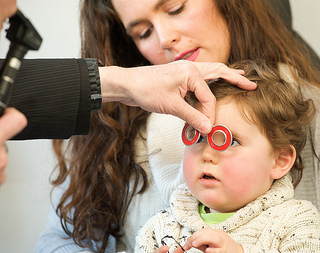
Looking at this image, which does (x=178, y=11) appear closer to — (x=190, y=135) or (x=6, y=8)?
(x=190, y=135)

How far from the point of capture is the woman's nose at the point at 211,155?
118 cm

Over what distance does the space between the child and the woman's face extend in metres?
0.34

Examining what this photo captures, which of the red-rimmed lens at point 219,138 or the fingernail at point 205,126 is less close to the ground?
the fingernail at point 205,126

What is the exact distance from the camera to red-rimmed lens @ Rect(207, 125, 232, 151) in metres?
1.15

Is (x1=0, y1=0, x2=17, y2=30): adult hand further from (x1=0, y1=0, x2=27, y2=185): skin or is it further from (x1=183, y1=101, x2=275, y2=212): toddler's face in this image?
(x1=183, y1=101, x2=275, y2=212): toddler's face

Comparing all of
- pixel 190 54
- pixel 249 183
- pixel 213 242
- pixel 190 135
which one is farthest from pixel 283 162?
pixel 190 54

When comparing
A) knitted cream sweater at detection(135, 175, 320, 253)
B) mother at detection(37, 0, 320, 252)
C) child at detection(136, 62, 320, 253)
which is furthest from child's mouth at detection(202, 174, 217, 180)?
mother at detection(37, 0, 320, 252)

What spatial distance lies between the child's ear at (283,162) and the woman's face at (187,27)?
0.48 meters

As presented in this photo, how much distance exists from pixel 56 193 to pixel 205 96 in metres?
0.95

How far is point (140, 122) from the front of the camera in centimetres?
184

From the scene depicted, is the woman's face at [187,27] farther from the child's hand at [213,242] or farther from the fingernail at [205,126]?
the child's hand at [213,242]

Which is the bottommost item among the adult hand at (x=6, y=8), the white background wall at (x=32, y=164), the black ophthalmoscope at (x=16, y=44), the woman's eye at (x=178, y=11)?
the white background wall at (x=32, y=164)

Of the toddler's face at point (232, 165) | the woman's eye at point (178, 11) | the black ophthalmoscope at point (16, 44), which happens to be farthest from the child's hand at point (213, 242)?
the woman's eye at point (178, 11)

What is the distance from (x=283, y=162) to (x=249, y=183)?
5.8 inches
